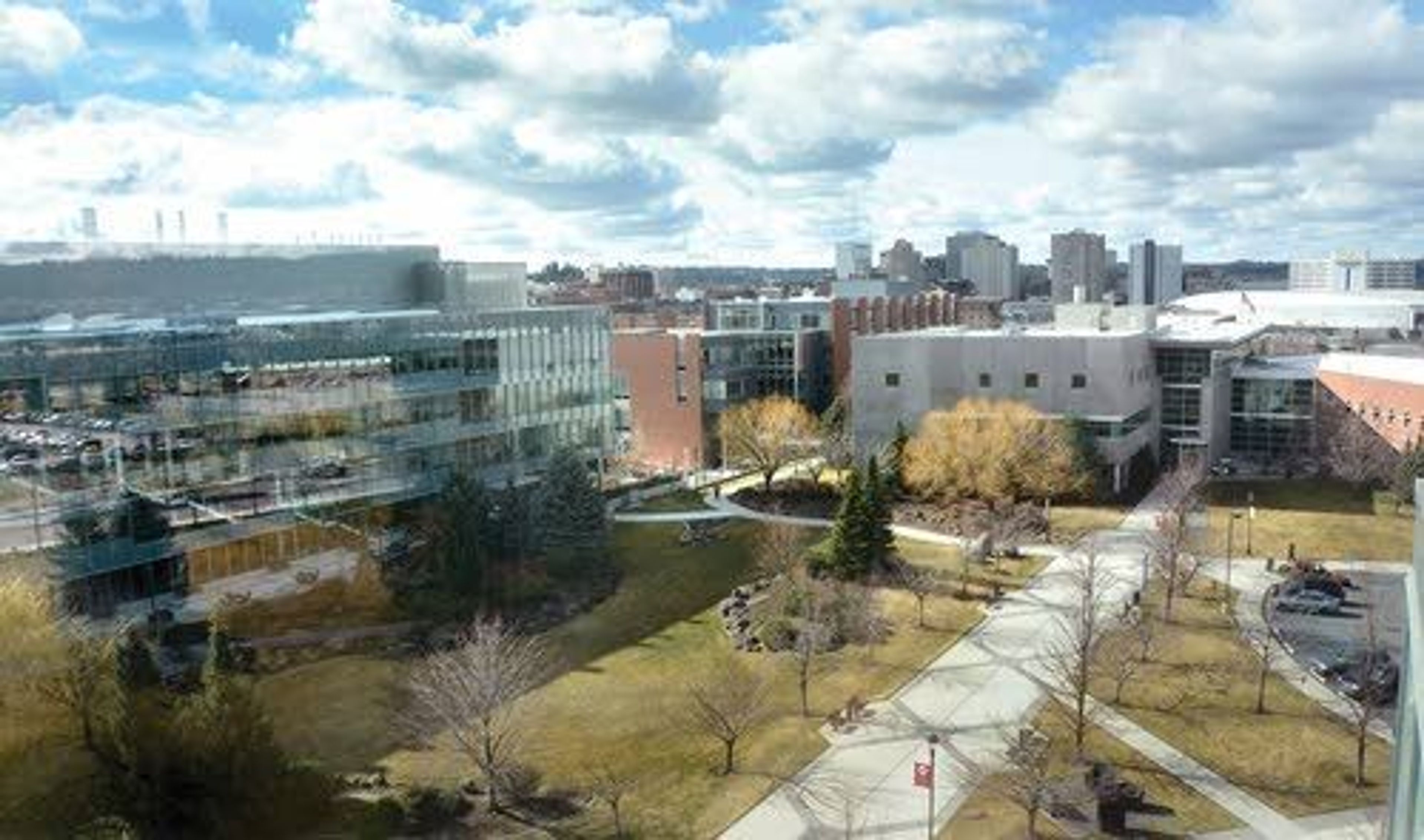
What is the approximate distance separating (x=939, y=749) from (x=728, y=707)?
5340mm

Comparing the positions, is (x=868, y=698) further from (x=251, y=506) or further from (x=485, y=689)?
(x=251, y=506)

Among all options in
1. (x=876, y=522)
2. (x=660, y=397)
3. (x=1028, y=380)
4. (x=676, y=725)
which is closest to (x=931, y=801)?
(x=676, y=725)

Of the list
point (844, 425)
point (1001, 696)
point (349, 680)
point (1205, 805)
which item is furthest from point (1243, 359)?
point (349, 680)

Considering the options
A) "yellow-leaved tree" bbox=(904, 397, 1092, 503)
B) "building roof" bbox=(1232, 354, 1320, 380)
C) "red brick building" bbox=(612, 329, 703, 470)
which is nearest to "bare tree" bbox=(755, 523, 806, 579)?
"yellow-leaved tree" bbox=(904, 397, 1092, 503)

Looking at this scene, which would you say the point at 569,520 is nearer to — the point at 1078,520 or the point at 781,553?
the point at 781,553

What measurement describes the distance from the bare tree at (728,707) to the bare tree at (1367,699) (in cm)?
1417

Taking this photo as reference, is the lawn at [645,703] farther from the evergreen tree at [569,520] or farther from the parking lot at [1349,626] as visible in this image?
the parking lot at [1349,626]

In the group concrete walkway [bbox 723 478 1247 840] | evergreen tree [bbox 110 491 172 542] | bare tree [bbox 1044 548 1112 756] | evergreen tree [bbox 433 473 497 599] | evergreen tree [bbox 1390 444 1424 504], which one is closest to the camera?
concrete walkway [bbox 723 478 1247 840]

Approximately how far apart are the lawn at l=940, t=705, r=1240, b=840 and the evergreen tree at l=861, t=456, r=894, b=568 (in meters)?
15.3

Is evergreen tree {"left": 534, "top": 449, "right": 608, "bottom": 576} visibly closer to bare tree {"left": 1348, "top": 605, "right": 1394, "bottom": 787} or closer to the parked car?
the parked car

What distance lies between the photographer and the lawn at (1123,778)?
81.5 feet

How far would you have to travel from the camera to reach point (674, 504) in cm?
6153

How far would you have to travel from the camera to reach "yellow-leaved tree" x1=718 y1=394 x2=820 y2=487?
63219mm

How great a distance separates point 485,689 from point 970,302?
121158mm
